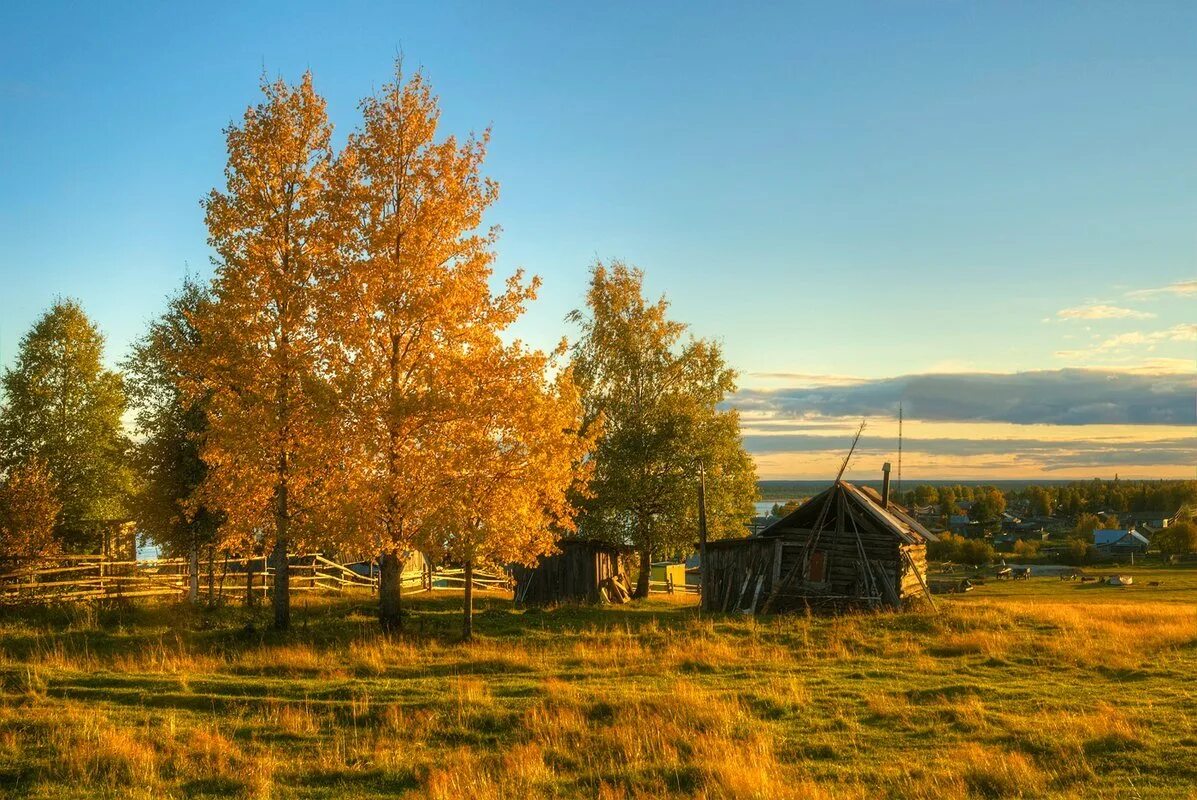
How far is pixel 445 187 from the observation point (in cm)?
2291

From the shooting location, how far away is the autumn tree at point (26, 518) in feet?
93.0

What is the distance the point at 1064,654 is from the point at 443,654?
15.0 meters

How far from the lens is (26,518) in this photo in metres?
29.3

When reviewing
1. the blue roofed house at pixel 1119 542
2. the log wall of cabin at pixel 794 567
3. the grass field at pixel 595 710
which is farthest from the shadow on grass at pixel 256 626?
the blue roofed house at pixel 1119 542

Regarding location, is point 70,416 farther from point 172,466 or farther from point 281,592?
point 281,592

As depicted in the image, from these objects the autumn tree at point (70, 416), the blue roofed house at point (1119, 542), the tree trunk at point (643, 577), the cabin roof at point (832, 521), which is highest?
the autumn tree at point (70, 416)

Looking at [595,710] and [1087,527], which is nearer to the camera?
[595,710]

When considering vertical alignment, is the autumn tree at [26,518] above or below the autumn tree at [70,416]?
below

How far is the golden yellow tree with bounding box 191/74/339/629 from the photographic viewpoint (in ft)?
73.6

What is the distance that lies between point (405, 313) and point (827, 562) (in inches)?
760

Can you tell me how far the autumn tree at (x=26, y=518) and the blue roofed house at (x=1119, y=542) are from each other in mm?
125567

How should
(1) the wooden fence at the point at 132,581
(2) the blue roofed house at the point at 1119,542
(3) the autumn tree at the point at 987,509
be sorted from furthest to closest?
(3) the autumn tree at the point at 987,509 → (2) the blue roofed house at the point at 1119,542 → (1) the wooden fence at the point at 132,581

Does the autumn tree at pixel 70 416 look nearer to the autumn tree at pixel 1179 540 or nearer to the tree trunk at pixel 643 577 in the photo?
the tree trunk at pixel 643 577

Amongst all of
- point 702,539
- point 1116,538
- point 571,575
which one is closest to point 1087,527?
point 1116,538
